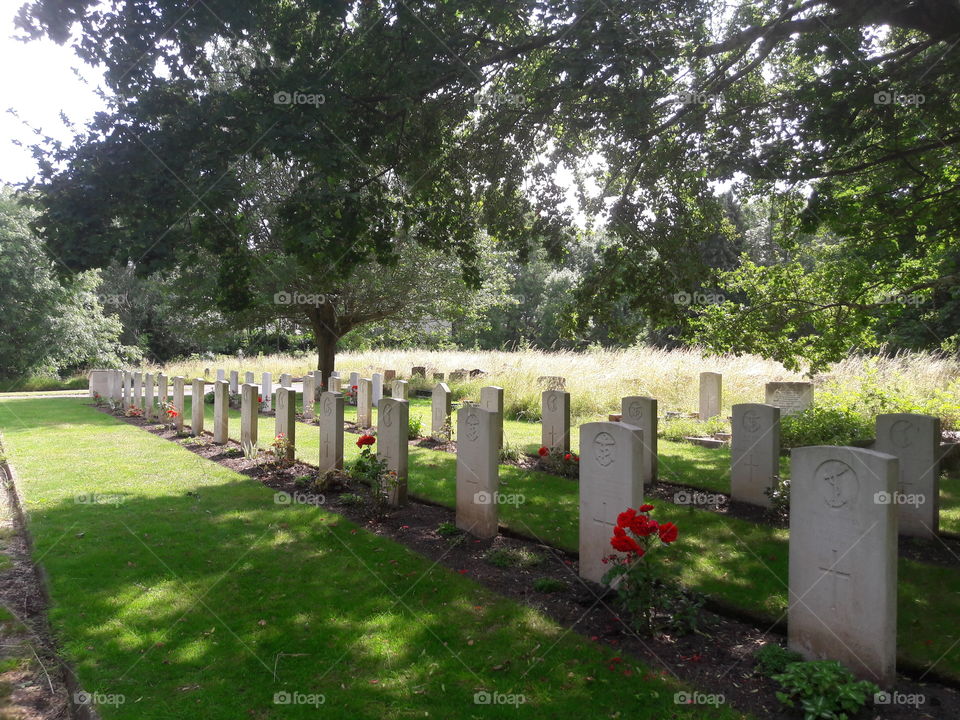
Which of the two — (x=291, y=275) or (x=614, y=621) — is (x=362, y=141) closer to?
(x=614, y=621)

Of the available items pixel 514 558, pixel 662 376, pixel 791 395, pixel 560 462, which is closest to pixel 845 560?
pixel 514 558

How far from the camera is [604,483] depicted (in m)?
5.36

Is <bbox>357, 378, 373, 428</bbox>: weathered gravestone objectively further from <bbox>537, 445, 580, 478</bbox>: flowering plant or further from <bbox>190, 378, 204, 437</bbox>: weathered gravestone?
<bbox>537, 445, 580, 478</bbox>: flowering plant

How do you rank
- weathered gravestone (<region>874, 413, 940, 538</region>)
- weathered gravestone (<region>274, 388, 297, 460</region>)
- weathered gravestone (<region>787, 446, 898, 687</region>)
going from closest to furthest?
weathered gravestone (<region>787, 446, 898, 687</region>), weathered gravestone (<region>874, 413, 940, 538</region>), weathered gravestone (<region>274, 388, 297, 460</region>)

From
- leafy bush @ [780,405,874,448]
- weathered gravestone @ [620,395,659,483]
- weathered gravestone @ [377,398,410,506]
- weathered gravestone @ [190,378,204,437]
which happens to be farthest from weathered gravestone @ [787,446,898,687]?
weathered gravestone @ [190,378,204,437]

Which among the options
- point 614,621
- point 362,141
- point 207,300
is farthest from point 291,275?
point 614,621

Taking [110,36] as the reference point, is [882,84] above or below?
below

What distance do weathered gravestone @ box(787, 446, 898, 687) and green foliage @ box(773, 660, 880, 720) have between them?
0.70 ft

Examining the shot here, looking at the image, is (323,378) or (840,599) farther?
(323,378)

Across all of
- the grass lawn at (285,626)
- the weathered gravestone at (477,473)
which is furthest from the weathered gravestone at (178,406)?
the weathered gravestone at (477,473)

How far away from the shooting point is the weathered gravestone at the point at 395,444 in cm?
756

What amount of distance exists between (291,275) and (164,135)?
29.6 feet

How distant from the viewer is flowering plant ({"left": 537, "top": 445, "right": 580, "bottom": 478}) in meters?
9.75

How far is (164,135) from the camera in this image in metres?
7.37
